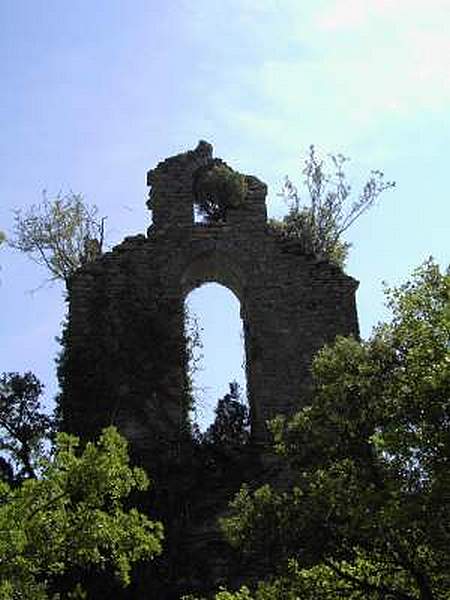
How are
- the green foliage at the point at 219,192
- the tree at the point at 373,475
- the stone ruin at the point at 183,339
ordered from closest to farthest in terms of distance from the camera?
the tree at the point at 373,475
the stone ruin at the point at 183,339
the green foliage at the point at 219,192

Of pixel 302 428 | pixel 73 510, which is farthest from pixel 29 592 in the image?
pixel 302 428

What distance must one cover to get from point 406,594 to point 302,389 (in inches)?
251

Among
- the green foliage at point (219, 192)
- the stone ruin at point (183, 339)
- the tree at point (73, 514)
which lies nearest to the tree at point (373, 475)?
the tree at point (73, 514)

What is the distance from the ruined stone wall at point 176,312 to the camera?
682 inches

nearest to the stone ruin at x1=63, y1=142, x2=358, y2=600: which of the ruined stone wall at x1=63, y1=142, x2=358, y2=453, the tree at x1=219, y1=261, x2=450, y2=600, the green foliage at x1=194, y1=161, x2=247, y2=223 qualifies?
the ruined stone wall at x1=63, y1=142, x2=358, y2=453

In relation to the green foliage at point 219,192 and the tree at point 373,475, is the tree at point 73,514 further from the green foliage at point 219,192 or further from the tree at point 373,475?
the green foliage at point 219,192

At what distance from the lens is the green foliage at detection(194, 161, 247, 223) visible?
62.6ft

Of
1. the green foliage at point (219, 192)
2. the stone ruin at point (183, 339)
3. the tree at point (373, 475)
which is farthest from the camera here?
the green foliage at point (219, 192)

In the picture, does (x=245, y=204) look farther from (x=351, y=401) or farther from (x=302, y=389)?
(x=351, y=401)

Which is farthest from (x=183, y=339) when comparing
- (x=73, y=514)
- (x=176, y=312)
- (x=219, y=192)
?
(x=73, y=514)

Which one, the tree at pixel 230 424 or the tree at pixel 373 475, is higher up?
→ the tree at pixel 230 424

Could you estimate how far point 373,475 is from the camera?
11164 mm

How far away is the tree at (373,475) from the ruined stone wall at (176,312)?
533 cm

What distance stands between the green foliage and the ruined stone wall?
0.62 feet
